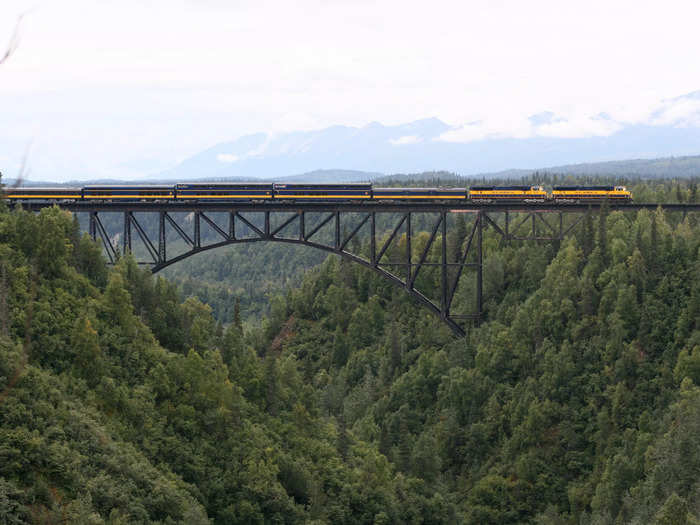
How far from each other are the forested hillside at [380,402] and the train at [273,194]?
6.88m

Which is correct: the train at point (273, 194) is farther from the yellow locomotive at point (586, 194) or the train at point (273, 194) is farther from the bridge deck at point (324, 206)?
the bridge deck at point (324, 206)

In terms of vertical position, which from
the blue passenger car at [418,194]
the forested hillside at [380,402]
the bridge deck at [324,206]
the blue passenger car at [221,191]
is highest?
the blue passenger car at [221,191]

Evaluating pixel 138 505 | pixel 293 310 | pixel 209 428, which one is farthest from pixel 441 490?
pixel 293 310

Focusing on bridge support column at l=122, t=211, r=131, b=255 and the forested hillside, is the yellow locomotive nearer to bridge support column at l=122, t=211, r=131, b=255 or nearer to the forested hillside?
the forested hillside

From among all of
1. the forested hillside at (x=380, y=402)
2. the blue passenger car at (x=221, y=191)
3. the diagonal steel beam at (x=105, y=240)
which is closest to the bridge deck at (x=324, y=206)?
the blue passenger car at (x=221, y=191)

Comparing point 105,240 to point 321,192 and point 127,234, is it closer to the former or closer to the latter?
point 127,234

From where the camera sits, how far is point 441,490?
64.6m

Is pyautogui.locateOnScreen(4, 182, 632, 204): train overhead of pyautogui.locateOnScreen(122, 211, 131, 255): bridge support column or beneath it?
overhead

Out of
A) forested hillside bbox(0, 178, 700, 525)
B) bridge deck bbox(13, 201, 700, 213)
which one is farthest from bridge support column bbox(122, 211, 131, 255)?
forested hillside bbox(0, 178, 700, 525)

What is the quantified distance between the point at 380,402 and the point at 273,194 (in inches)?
821

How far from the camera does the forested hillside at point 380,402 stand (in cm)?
4500

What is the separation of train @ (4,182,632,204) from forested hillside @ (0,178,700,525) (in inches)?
271

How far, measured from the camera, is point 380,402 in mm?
80062

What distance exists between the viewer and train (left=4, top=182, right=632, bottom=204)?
76.5 meters
